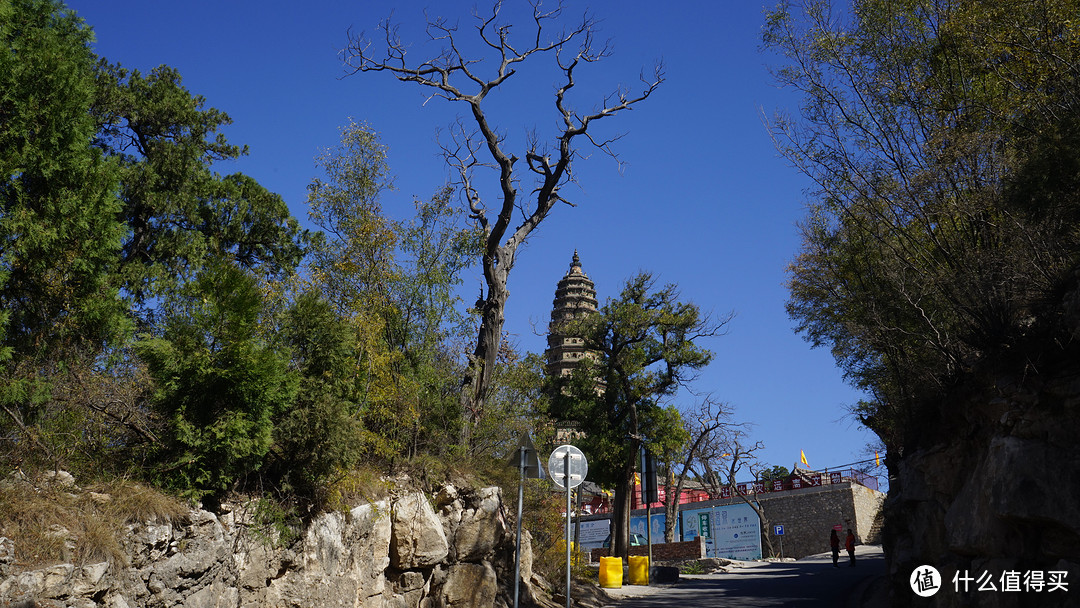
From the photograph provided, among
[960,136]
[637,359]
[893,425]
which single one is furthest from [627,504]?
[960,136]

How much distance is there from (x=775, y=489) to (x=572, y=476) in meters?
39.0

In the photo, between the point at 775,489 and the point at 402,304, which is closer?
the point at 402,304

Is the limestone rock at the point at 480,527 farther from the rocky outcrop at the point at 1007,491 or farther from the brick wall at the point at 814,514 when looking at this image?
the brick wall at the point at 814,514

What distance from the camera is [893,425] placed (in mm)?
19953

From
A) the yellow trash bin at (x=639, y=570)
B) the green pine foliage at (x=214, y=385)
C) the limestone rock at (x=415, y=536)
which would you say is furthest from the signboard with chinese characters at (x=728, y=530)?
the green pine foliage at (x=214, y=385)

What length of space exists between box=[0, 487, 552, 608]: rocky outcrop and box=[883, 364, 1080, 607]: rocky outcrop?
8099mm

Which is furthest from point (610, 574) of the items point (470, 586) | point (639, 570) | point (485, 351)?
point (470, 586)

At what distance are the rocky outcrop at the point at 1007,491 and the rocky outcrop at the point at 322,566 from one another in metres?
8.10

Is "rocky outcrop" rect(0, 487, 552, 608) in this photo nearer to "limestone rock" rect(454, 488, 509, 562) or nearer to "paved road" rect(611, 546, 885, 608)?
"limestone rock" rect(454, 488, 509, 562)

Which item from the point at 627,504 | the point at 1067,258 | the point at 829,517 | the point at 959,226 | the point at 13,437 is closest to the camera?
the point at 13,437

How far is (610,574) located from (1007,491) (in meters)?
15.3

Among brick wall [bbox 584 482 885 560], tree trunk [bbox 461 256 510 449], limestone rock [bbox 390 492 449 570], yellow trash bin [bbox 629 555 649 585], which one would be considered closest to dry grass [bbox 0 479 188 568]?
limestone rock [bbox 390 492 449 570]

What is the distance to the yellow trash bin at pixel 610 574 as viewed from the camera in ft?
80.0

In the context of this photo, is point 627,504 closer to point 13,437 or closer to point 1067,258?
point 1067,258
